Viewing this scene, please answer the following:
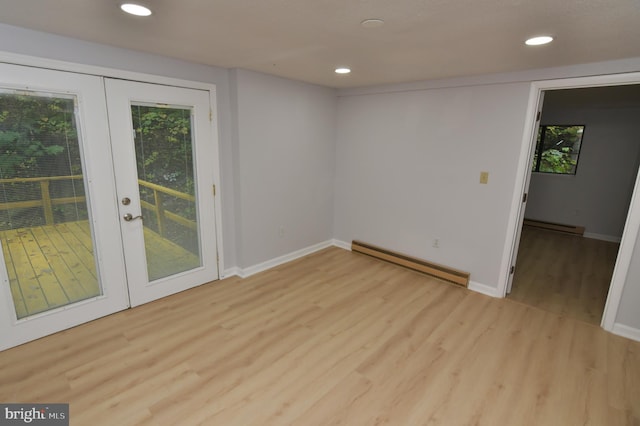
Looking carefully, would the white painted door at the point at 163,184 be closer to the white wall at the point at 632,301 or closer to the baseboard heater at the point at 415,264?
the baseboard heater at the point at 415,264

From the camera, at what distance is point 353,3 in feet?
5.09

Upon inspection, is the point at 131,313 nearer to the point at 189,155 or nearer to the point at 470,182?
the point at 189,155

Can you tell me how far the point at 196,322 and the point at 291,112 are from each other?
2.52 meters

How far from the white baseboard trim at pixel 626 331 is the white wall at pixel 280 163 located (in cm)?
329

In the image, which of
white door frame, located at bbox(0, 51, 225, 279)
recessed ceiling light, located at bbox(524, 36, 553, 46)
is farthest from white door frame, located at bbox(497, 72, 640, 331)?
white door frame, located at bbox(0, 51, 225, 279)

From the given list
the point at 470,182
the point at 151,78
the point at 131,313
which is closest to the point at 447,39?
the point at 470,182

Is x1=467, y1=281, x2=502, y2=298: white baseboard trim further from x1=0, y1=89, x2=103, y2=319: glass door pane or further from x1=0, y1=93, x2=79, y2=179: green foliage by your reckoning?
x1=0, y1=93, x2=79, y2=179: green foliage

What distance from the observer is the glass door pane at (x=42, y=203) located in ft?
7.22

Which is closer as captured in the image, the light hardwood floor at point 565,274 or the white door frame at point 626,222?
the white door frame at point 626,222

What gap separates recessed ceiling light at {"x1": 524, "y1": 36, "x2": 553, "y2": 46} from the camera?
6.51 ft

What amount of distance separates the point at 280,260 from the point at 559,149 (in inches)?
220

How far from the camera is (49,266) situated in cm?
247

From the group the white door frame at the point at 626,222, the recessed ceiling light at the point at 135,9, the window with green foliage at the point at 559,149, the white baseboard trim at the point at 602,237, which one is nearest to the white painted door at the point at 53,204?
the recessed ceiling light at the point at 135,9

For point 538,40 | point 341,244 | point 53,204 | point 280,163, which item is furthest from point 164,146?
point 538,40
